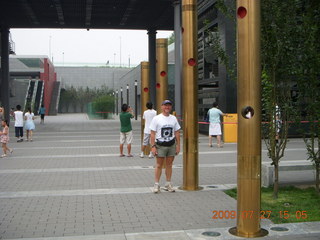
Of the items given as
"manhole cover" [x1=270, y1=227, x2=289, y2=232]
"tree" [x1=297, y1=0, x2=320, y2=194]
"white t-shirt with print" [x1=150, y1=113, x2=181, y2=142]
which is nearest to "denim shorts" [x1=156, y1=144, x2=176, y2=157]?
"white t-shirt with print" [x1=150, y1=113, x2=181, y2=142]

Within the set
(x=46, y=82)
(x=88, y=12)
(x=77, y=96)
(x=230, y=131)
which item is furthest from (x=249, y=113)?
(x=77, y=96)

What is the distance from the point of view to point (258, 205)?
207 inches

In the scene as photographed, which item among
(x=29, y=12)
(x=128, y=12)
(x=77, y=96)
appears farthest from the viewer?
(x=77, y=96)

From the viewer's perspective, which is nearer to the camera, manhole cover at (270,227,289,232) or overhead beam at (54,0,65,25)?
manhole cover at (270,227,289,232)

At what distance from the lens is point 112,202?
23.5ft

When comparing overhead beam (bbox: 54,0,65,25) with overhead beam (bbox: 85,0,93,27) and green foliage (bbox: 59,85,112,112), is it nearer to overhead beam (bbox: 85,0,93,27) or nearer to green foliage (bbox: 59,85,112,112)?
overhead beam (bbox: 85,0,93,27)

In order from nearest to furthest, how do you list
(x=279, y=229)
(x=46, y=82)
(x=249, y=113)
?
(x=249, y=113) < (x=279, y=229) < (x=46, y=82)

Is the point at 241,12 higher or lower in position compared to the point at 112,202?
higher

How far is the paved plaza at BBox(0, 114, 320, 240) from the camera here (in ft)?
18.0

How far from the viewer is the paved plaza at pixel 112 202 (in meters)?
5.50

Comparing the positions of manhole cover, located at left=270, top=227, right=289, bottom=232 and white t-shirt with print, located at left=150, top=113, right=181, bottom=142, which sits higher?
white t-shirt with print, located at left=150, top=113, right=181, bottom=142

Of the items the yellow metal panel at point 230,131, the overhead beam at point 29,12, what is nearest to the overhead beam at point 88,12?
the overhead beam at point 29,12

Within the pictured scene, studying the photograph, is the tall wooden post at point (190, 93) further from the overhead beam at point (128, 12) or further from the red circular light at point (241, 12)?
the overhead beam at point (128, 12)
